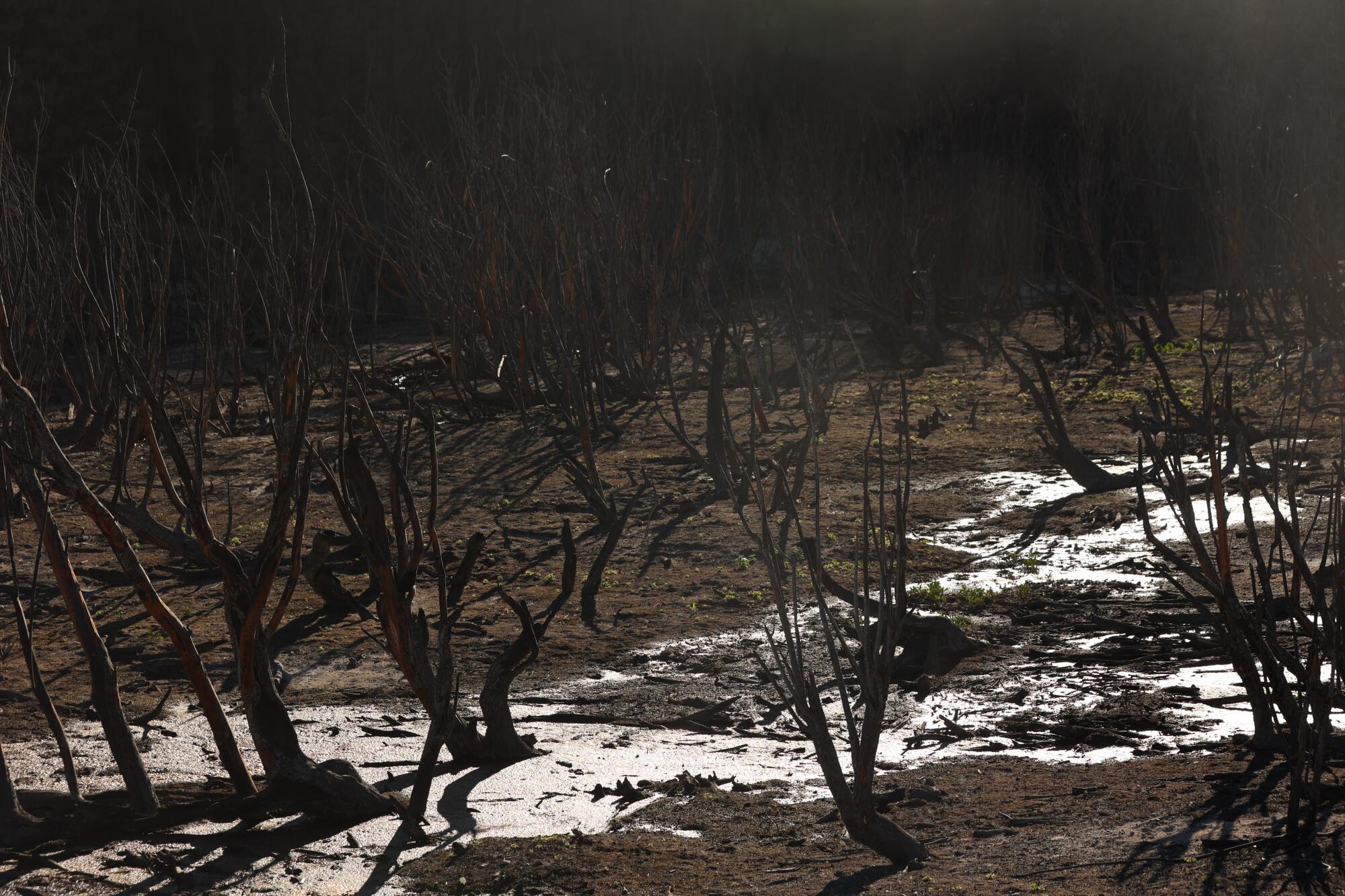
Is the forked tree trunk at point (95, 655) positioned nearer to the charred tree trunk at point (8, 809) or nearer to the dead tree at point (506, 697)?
the charred tree trunk at point (8, 809)

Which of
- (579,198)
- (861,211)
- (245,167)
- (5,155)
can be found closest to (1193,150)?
(861,211)

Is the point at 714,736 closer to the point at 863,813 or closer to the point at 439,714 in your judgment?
the point at 439,714

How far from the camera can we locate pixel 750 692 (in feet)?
14.3

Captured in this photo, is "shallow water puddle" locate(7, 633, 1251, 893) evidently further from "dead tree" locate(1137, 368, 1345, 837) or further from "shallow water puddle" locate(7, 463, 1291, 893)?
"dead tree" locate(1137, 368, 1345, 837)

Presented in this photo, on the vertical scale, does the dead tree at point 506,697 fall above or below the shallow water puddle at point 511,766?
above

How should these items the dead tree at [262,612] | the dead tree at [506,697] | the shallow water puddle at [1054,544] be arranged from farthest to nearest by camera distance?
1. the shallow water puddle at [1054,544]
2. the dead tree at [506,697]
3. the dead tree at [262,612]

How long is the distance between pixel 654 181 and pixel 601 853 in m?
6.69

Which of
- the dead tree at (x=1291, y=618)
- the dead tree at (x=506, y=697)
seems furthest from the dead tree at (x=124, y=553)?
the dead tree at (x=1291, y=618)

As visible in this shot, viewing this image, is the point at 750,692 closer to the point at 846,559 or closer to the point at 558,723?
the point at 558,723

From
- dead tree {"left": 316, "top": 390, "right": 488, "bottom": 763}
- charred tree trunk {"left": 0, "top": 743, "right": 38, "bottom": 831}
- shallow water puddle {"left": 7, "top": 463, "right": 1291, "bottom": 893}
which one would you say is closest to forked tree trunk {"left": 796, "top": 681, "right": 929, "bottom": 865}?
shallow water puddle {"left": 7, "top": 463, "right": 1291, "bottom": 893}

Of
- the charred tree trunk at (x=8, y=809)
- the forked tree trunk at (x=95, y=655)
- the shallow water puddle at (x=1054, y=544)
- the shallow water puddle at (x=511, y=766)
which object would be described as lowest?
the shallow water puddle at (x=511, y=766)

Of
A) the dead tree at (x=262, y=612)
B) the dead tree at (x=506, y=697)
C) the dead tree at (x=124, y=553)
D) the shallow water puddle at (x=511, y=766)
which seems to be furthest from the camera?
the dead tree at (x=506, y=697)

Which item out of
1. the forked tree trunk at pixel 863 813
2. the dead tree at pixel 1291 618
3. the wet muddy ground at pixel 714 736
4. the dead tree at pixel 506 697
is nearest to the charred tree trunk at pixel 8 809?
the wet muddy ground at pixel 714 736

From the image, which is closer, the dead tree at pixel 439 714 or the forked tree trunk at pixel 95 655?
the forked tree trunk at pixel 95 655
